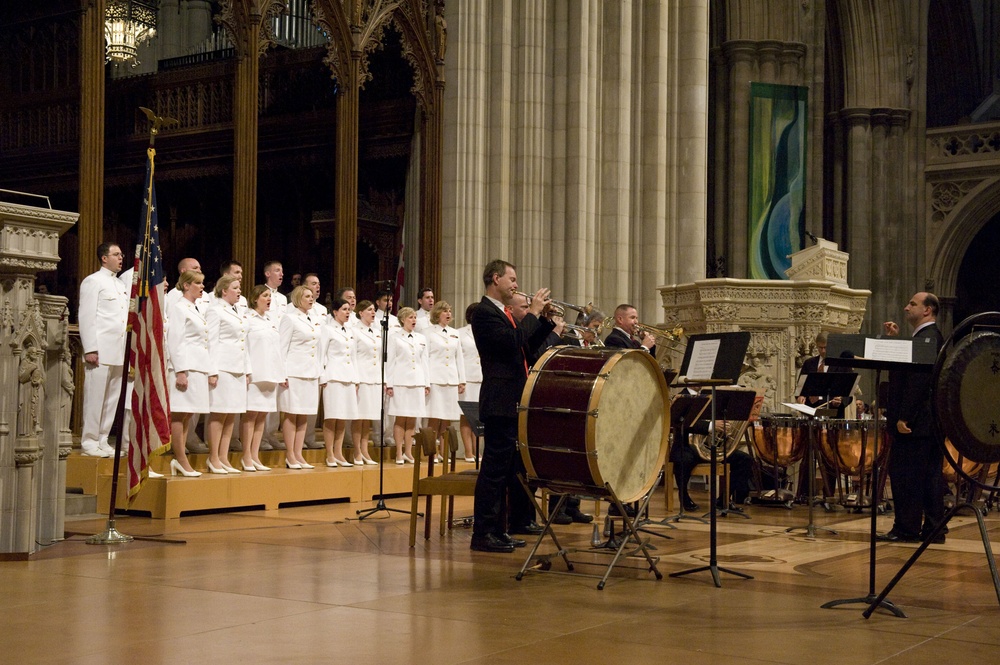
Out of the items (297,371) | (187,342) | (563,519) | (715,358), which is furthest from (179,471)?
(715,358)

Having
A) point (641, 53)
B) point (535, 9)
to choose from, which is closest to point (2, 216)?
point (535, 9)

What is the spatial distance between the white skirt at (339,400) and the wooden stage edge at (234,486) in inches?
19.8

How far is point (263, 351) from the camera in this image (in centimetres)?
991

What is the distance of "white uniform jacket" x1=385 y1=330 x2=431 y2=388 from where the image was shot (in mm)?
11617

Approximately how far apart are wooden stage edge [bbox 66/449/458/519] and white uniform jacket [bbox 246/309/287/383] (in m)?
0.80

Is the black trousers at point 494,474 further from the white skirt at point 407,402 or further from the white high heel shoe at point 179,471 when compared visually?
the white skirt at point 407,402

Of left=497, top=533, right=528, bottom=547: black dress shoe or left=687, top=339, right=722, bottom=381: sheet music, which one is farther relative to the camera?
left=497, top=533, right=528, bottom=547: black dress shoe

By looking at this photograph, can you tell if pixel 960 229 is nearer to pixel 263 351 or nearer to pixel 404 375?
pixel 404 375

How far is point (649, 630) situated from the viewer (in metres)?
4.80

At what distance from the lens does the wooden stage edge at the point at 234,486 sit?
28.9ft

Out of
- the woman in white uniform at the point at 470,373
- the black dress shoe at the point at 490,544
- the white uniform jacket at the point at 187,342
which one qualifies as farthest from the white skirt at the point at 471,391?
the black dress shoe at the point at 490,544

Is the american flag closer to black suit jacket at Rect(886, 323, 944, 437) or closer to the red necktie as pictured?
the red necktie

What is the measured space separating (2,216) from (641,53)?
11.0 metres

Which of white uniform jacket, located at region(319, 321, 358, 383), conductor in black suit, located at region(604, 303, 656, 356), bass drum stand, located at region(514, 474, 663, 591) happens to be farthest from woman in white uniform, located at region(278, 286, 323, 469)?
bass drum stand, located at region(514, 474, 663, 591)
